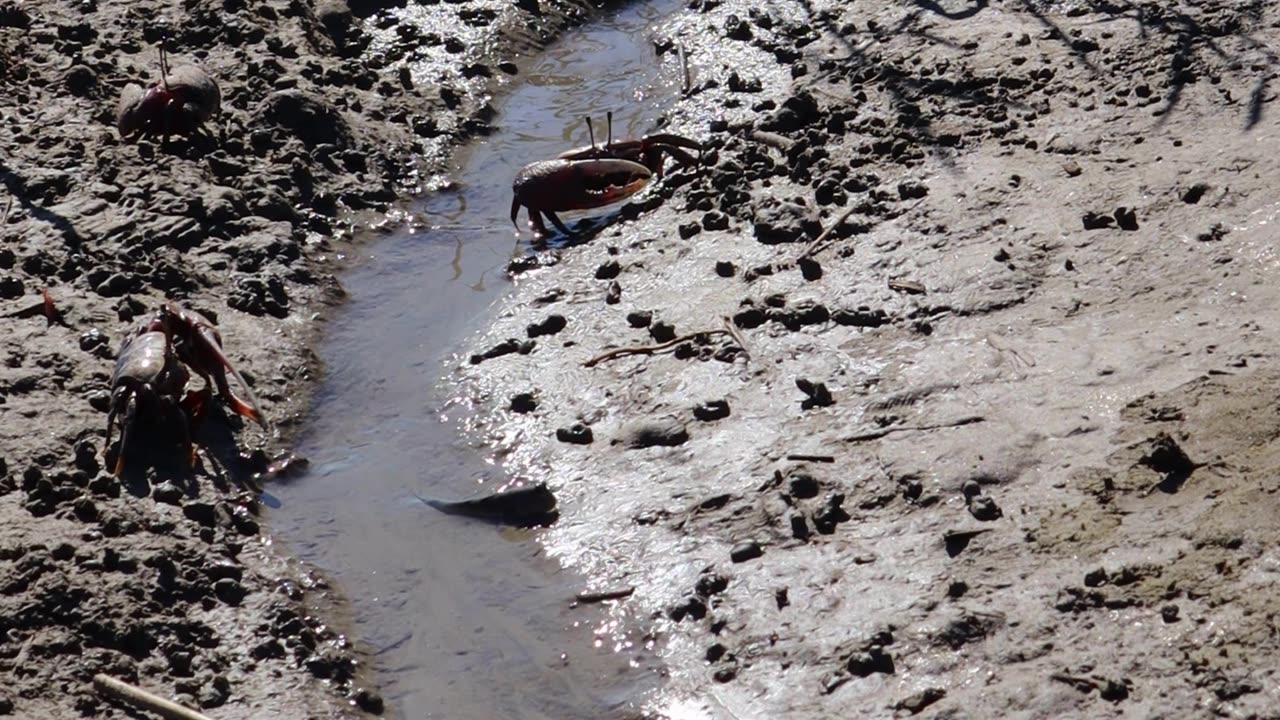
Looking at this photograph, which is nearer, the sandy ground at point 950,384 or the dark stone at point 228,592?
the sandy ground at point 950,384

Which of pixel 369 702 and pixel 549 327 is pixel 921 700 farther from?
pixel 549 327

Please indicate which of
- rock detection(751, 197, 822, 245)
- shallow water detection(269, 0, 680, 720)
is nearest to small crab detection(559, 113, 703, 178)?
shallow water detection(269, 0, 680, 720)

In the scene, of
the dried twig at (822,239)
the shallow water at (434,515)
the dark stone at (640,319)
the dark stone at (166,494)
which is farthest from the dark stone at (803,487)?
the dark stone at (166,494)

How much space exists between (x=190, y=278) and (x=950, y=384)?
377cm

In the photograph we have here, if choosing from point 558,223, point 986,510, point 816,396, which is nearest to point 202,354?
point 558,223

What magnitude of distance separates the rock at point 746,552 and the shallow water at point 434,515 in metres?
0.49

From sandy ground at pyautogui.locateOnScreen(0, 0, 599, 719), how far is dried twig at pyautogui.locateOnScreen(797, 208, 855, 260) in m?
2.42

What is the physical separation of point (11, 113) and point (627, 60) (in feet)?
13.7

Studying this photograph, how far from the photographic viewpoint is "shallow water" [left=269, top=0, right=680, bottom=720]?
5.48 m

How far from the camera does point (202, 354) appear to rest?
666 cm

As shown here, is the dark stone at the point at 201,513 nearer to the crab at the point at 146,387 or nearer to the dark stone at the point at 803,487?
the crab at the point at 146,387

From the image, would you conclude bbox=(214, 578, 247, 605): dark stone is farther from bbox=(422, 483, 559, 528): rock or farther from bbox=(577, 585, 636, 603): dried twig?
bbox=(577, 585, 636, 603): dried twig

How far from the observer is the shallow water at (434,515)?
18.0ft

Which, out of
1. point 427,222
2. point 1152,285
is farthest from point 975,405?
point 427,222
